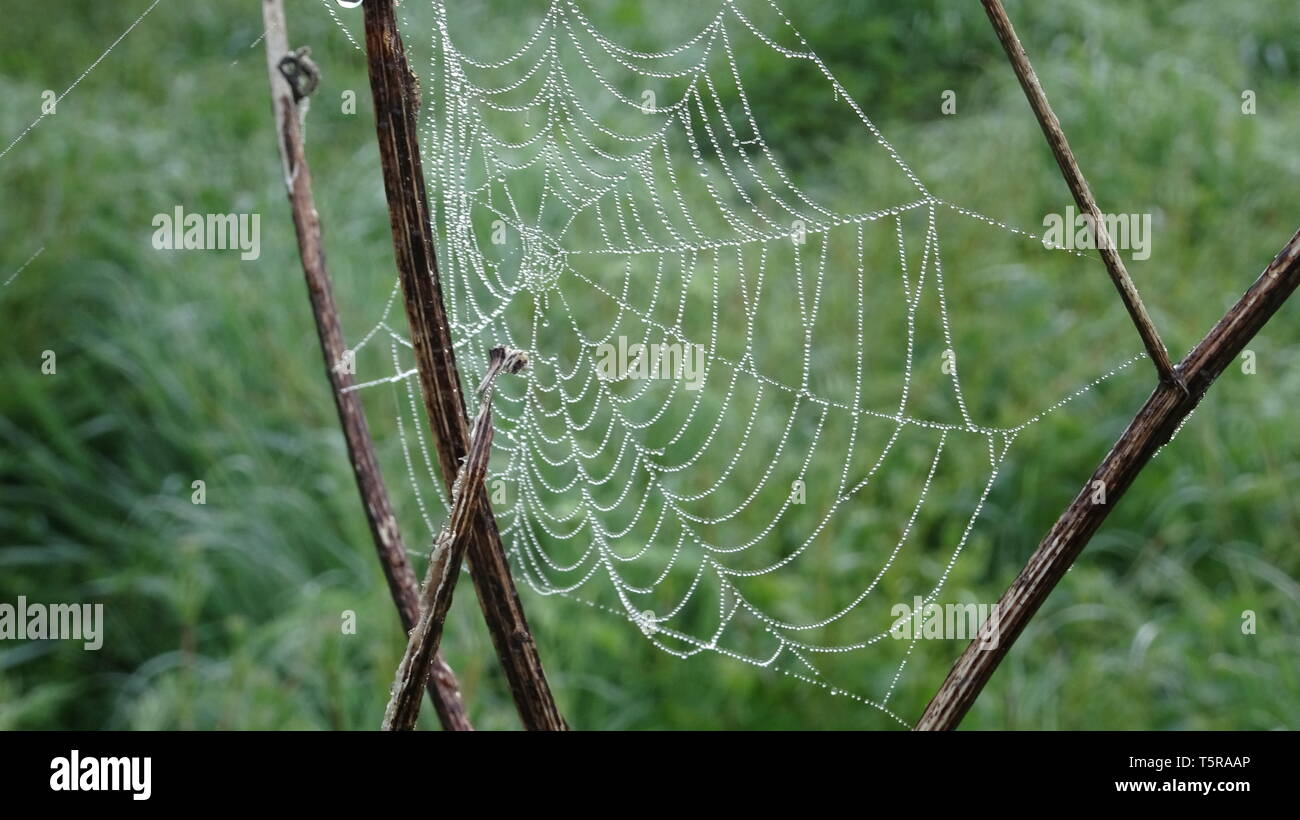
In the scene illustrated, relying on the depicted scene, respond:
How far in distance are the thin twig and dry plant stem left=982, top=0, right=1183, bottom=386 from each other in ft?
1.06

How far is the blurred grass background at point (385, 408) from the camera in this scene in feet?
7.91

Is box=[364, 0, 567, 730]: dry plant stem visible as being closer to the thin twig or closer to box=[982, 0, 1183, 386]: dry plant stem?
the thin twig

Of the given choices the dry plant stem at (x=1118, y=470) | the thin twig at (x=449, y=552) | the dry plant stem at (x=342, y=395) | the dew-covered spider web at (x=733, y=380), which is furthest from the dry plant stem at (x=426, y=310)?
the dew-covered spider web at (x=733, y=380)

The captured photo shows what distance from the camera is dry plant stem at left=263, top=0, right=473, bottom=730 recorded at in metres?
0.94

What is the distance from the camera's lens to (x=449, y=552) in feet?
2.23

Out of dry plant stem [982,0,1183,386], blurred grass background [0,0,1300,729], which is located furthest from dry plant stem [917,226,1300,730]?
blurred grass background [0,0,1300,729]

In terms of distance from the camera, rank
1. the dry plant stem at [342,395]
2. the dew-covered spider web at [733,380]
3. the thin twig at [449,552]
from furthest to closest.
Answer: the dew-covered spider web at [733,380] < the dry plant stem at [342,395] < the thin twig at [449,552]

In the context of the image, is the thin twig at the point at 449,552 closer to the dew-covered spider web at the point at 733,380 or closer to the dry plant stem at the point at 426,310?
the dry plant stem at the point at 426,310

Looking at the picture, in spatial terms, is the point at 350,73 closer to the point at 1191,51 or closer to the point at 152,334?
the point at 152,334

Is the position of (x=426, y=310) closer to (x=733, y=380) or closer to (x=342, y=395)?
(x=342, y=395)

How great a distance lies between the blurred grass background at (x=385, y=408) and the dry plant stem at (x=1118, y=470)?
4.96 feet

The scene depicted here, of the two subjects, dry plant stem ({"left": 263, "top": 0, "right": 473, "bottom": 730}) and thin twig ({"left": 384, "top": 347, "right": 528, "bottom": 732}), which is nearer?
thin twig ({"left": 384, "top": 347, "right": 528, "bottom": 732})

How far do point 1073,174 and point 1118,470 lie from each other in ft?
0.57

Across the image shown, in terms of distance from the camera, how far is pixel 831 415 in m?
2.90
